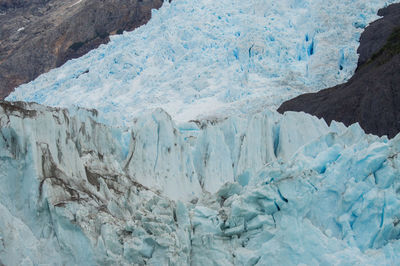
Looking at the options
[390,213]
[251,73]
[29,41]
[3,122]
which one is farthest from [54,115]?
[29,41]

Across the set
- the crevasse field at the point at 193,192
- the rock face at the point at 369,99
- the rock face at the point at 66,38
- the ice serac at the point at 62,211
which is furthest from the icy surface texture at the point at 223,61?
the ice serac at the point at 62,211

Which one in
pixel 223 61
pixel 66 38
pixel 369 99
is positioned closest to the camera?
pixel 369 99

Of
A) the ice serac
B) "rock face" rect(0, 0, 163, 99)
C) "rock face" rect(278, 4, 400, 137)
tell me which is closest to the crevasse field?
the ice serac


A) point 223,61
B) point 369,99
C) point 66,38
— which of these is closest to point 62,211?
point 369,99

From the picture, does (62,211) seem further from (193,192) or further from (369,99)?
(369,99)

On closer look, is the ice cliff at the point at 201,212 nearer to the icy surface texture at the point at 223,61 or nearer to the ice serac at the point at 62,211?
the ice serac at the point at 62,211
